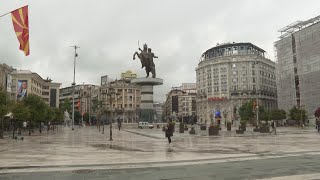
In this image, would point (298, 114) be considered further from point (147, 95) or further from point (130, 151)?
point (130, 151)

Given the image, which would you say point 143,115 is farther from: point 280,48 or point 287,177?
point 287,177

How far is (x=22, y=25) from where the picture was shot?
2250 cm

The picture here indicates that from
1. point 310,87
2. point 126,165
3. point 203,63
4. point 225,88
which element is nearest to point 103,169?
point 126,165

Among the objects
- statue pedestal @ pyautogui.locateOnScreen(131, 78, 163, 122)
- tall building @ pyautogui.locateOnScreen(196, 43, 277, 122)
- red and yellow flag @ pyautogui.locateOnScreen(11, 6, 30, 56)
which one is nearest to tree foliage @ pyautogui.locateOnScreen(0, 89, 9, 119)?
red and yellow flag @ pyautogui.locateOnScreen(11, 6, 30, 56)

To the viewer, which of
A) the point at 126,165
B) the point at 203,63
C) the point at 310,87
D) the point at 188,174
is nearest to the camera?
the point at 188,174

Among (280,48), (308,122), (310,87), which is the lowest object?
(308,122)

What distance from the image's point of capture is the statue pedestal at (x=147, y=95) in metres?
76.8

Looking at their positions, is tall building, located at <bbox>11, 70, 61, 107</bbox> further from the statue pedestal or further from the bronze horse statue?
the bronze horse statue

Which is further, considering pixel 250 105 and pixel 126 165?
pixel 250 105

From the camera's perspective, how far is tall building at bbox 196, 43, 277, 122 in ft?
525

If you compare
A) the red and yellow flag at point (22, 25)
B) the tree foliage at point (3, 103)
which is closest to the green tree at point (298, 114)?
the tree foliage at point (3, 103)

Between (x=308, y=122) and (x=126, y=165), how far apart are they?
296 ft

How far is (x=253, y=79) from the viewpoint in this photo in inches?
6383

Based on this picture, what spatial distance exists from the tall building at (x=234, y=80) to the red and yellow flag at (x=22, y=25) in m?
139
